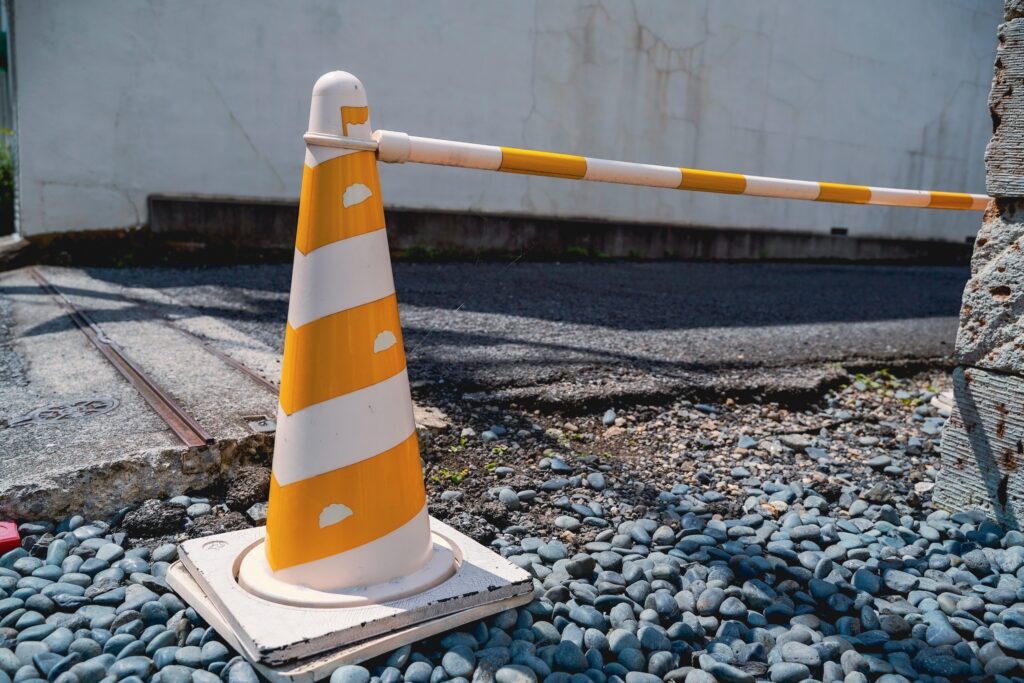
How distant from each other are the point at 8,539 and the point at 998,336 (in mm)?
2593

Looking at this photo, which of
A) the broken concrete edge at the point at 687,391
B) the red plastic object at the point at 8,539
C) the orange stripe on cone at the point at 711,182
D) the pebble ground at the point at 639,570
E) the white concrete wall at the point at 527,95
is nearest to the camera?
the pebble ground at the point at 639,570

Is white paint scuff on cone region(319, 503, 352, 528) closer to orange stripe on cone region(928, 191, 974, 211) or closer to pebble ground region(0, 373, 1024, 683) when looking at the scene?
pebble ground region(0, 373, 1024, 683)

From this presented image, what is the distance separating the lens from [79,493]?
1.89m

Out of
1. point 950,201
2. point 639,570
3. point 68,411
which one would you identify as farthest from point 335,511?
point 950,201

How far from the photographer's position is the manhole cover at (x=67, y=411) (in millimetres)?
2320

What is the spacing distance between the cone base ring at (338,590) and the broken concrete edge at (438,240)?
3.25 m

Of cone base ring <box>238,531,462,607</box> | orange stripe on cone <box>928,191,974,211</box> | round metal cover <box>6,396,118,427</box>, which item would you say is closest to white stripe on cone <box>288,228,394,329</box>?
cone base ring <box>238,531,462,607</box>

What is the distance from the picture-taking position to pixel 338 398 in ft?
4.99

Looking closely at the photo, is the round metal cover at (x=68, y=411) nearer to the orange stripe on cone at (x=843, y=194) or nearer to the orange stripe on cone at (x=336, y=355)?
the orange stripe on cone at (x=336, y=355)

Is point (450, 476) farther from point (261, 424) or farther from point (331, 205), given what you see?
point (331, 205)

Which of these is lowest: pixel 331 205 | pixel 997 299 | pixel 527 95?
pixel 997 299

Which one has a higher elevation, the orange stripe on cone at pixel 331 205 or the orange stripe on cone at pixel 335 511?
A: the orange stripe on cone at pixel 331 205

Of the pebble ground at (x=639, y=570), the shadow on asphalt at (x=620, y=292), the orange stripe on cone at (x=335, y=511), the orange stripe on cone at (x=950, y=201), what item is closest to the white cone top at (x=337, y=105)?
the orange stripe on cone at (x=335, y=511)

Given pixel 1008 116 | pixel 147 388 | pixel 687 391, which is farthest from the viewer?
pixel 687 391
